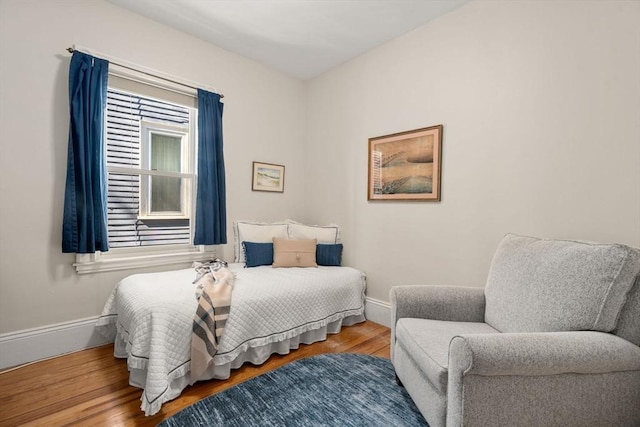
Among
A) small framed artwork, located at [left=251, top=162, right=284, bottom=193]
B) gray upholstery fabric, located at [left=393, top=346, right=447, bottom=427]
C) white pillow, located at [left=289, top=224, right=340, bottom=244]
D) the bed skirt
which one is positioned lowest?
the bed skirt

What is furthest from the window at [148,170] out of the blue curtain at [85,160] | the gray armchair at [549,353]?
the gray armchair at [549,353]

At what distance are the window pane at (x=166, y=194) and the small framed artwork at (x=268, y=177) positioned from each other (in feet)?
2.58

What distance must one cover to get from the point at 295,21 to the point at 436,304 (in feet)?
8.46

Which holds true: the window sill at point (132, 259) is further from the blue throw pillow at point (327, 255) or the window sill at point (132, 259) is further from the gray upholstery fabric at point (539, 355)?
the gray upholstery fabric at point (539, 355)

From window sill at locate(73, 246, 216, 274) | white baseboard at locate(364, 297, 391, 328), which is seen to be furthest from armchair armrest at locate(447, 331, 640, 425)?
window sill at locate(73, 246, 216, 274)

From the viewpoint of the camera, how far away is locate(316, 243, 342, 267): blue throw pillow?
3.12 meters

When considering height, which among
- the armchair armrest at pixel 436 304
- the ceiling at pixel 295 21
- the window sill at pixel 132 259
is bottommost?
the armchair armrest at pixel 436 304

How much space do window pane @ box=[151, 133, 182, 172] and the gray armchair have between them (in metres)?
2.57

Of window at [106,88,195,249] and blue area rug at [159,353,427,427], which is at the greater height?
window at [106,88,195,249]

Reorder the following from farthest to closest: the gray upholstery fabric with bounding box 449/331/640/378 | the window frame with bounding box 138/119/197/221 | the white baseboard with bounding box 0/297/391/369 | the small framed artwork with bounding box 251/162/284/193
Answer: the small framed artwork with bounding box 251/162/284/193
the window frame with bounding box 138/119/197/221
the white baseboard with bounding box 0/297/391/369
the gray upholstery fabric with bounding box 449/331/640/378

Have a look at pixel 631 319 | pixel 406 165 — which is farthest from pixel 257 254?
pixel 631 319

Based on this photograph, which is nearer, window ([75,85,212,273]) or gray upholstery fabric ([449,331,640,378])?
gray upholstery fabric ([449,331,640,378])

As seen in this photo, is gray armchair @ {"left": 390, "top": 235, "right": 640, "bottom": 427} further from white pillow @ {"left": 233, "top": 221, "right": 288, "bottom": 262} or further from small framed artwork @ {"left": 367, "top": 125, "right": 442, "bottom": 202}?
white pillow @ {"left": 233, "top": 221, "right": 288, "bottom": 262}

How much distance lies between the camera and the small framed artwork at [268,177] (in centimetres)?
344
